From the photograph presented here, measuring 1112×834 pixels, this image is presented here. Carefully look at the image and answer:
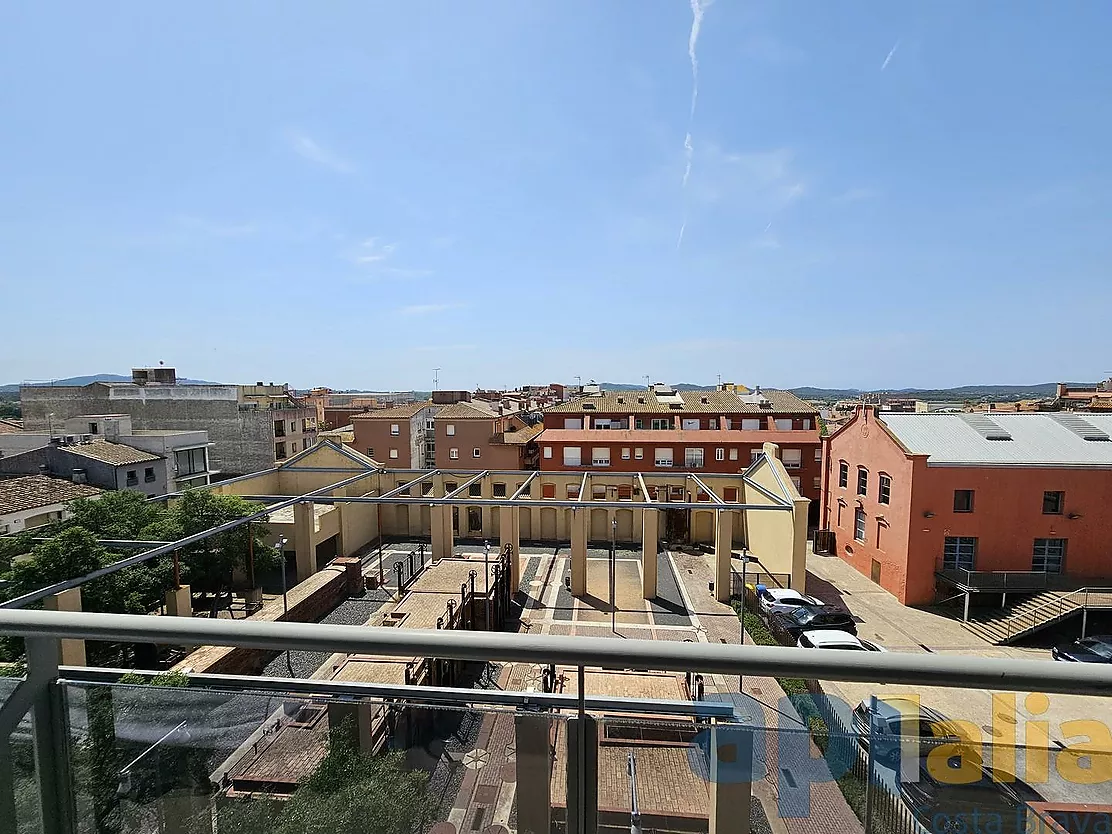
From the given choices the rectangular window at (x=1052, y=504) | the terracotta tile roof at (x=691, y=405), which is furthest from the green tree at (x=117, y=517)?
the rectangular window at (x=1052, y=504)

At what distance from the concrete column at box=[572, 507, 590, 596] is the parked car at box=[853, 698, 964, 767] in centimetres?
1467

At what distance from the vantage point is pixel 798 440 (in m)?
24.7

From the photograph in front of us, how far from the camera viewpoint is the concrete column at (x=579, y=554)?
635 inches

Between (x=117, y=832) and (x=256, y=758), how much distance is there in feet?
1.34

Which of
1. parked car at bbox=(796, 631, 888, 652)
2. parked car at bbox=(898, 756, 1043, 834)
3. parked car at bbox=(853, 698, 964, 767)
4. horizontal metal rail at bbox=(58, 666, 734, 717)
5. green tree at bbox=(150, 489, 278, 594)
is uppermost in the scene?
horizontal metal rail at bbox=(58, 666, 734, 717)

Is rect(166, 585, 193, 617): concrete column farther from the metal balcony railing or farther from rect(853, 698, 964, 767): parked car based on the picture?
rect(853, 698, 964, 767): parked car

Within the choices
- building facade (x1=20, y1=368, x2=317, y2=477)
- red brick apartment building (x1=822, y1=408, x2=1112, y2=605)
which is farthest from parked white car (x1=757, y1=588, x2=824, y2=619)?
building facade (x1=20, y1=368, x2=317, y2=477)

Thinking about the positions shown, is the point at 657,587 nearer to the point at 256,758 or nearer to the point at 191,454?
the point at 256,758

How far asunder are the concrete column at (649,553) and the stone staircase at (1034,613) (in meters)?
8.64

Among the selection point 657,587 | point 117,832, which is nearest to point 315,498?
point 657,587

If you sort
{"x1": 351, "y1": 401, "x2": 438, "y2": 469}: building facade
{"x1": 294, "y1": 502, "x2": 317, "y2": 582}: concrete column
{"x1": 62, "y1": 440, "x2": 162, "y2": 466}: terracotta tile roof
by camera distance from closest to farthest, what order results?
{"x1": 294, "y1": 502, "x2": 317, "y2": 582}: concrete column, {"x1": 62, "y1": 440, "x2": 162, "y2": 466}: terracotta tile roof, {"x1": 351, "y1": 401, "x2": 438, "y2": 469}: building facade

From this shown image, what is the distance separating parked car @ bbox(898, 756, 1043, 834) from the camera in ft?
4.29

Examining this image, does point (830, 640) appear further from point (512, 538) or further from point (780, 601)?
point (512, 538)

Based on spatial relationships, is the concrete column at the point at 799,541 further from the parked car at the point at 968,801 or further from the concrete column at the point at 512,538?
the parked car at the point at 968,801
